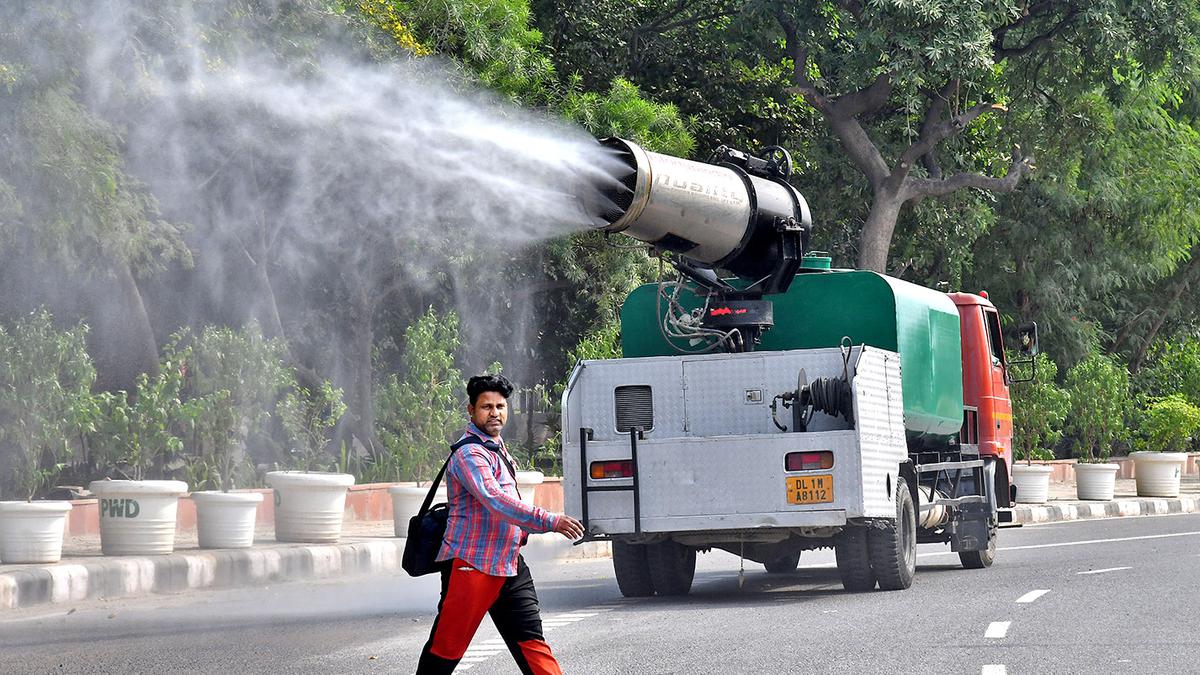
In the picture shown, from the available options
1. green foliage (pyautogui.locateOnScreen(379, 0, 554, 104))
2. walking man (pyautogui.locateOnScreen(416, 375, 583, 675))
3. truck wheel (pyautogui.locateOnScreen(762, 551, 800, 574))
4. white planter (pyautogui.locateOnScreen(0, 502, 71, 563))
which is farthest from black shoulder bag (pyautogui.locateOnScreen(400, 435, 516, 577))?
green foliage (pyautogui.locateOnScreen(379, 0, 554, 104))

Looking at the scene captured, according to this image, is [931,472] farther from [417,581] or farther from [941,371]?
[417,581]

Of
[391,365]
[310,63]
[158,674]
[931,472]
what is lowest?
[158,674]

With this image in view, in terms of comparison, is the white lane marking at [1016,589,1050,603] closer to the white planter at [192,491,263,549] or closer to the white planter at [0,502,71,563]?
the white planter at [192,491,263,549]

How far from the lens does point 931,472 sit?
14.1 meters

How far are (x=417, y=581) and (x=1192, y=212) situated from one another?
22041 mm

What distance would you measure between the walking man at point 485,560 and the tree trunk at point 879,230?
67.4 ft

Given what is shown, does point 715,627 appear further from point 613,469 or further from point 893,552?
point 893,552

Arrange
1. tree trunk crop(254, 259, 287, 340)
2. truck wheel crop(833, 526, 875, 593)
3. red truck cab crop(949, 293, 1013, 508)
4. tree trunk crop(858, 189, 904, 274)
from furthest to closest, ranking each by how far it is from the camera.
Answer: tree trunk crop(858, 189, 904, 274)
tree trunk crop(254, 259, 287, 340)
red truck cab crop(949, 293, 1013, 508)
truck wheel crop(833, 526, 875, 593)

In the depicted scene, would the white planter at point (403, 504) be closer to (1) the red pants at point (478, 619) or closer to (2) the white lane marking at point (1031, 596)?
(2) the white lane marking at point (1031, 596)

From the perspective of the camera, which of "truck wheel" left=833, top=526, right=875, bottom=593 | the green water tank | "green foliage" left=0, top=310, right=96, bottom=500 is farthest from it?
"green foliage" left=0, top=310, right=96, bottom=500

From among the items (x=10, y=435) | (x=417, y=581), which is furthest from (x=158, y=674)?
(x=10, y=435)

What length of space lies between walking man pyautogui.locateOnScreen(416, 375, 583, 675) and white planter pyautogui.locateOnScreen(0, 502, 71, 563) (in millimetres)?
8224

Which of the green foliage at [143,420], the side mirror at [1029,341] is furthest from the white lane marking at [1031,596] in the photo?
the green foliage at [143,420]

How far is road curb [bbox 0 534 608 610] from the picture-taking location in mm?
12680
